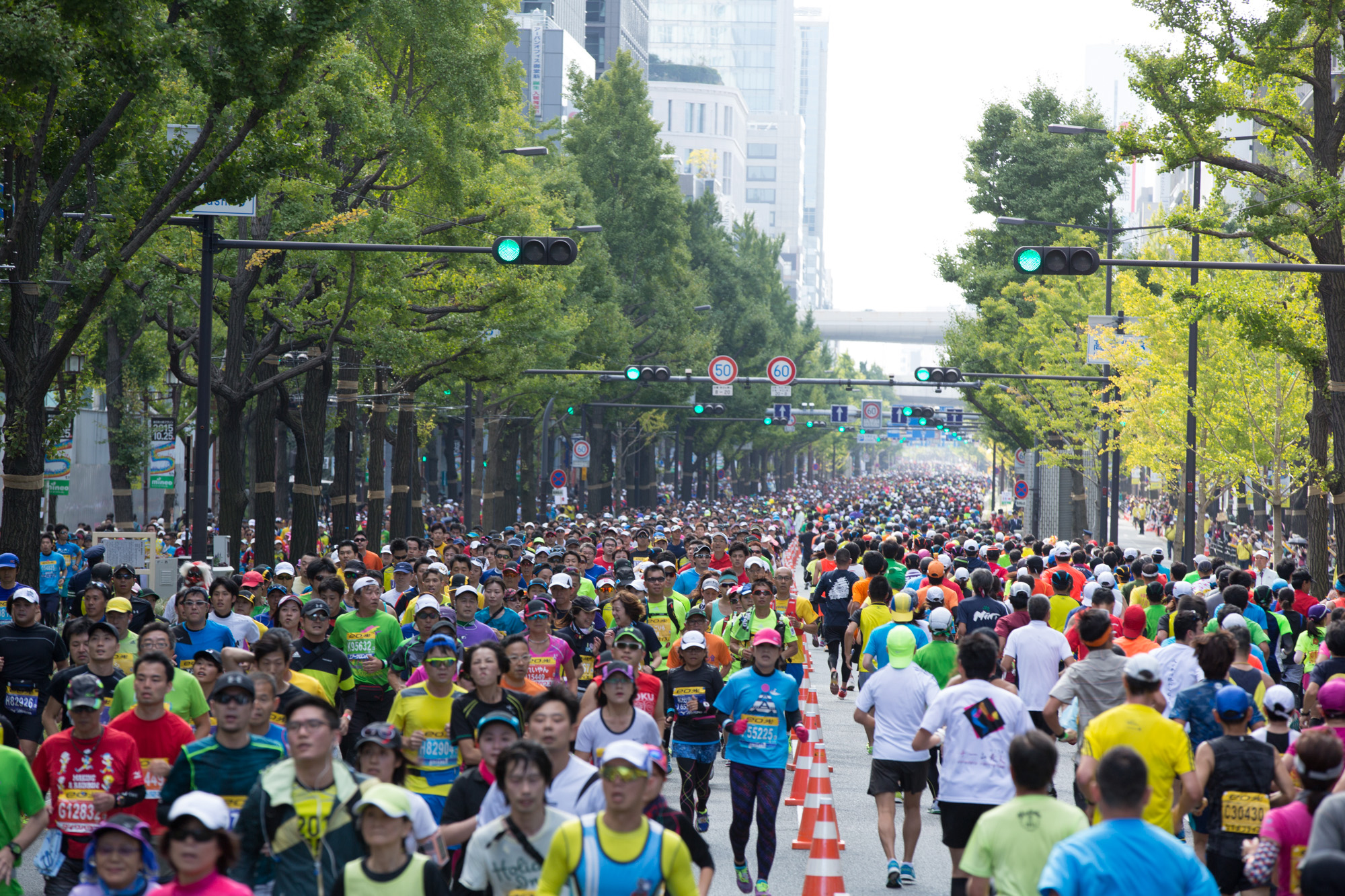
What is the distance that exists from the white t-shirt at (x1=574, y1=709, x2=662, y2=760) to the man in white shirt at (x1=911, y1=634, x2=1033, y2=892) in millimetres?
1360

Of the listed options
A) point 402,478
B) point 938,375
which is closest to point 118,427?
point 402,478

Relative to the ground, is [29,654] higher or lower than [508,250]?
lower

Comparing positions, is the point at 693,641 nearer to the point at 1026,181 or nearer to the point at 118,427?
the point at 118,427

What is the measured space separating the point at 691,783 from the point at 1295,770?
4311mm

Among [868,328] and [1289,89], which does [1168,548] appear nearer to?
Result: [1289,89]

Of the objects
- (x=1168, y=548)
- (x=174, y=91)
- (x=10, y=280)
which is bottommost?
(x=1168, y=548)

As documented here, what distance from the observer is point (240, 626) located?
11617 mm

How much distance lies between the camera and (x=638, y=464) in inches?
2667

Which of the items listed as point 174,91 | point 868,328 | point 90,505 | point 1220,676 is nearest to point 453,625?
point 1220,676

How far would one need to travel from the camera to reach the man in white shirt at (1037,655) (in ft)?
35.4

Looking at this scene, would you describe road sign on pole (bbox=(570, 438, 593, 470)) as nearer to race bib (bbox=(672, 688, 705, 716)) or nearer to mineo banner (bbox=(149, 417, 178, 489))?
mineo banner (bbox=(149, 417, 178, 489))

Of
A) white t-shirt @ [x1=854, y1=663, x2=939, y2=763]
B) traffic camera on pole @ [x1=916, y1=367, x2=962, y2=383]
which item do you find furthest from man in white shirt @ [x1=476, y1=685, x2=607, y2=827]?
traffic camera on pole @ [x1=916, y1=367, x2=962, y2=383]

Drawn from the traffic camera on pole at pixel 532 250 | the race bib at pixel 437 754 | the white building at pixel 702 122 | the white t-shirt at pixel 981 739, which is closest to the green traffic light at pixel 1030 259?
the traffic camera on pole at pixel 532 250

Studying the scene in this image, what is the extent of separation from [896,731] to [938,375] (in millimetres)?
25184
